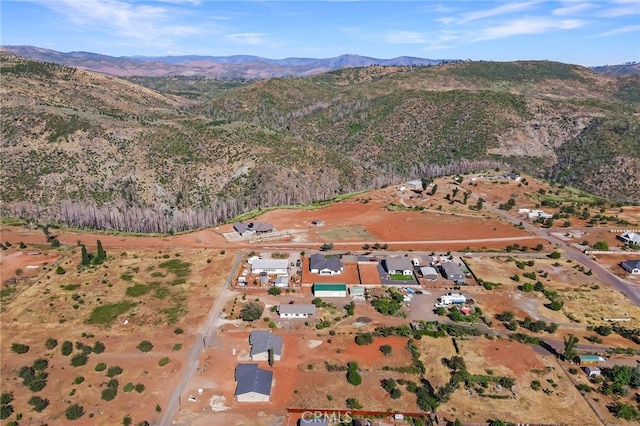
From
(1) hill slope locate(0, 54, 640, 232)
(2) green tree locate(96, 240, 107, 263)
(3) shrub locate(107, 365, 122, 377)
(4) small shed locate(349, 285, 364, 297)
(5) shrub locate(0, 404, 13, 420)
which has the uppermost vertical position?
(1) hill slope locate(0, 54, 640, 232)

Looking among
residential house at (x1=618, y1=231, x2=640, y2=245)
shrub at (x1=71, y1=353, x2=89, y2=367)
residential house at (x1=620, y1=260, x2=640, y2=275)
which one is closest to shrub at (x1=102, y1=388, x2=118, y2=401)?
shrub at (x1=71, y1=353, x2=89, y2=367)

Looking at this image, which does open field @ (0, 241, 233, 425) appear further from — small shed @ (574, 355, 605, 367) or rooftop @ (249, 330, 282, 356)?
small shed @ (574, 355, 605, 367)

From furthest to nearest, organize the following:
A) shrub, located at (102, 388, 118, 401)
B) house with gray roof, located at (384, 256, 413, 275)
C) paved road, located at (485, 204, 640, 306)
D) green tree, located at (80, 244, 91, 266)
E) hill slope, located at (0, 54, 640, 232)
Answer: hill slope, located at (0, 54, 640, 232) → green tree, located at (80, 244, 91, 266) → house with gray roof, located at (384, 256, 413, 275) → paved road, located at (485, 204, 640, 306) → shrub, located at (102, 388, 118, 401)

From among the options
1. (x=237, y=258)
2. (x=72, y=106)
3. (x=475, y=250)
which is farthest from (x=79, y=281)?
(x=72, y=106)

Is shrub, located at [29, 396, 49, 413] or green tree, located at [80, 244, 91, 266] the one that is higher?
green tree, located at [80, 244, 91, 266]

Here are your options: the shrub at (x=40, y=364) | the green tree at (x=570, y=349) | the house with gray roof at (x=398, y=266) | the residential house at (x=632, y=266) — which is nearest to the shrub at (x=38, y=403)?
the shrub at (x=40, y=364)

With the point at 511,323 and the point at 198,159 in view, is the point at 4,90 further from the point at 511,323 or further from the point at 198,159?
the point at 511,323

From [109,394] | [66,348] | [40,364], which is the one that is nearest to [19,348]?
[40,364]
